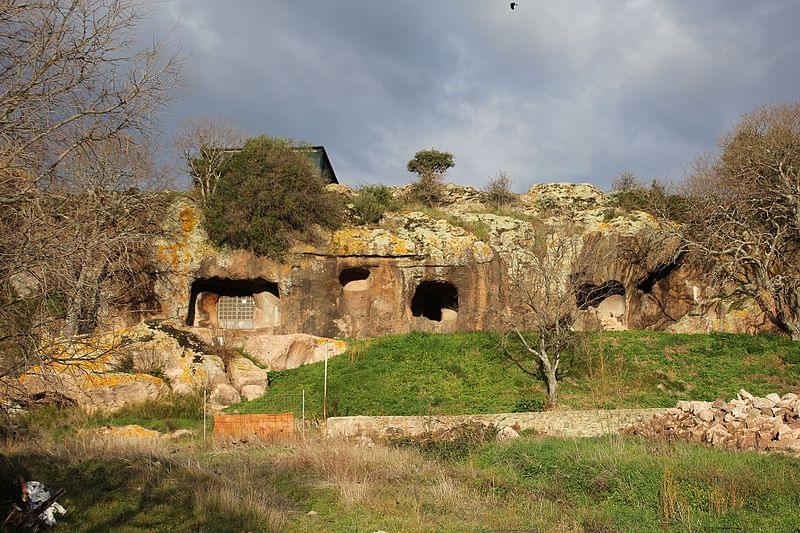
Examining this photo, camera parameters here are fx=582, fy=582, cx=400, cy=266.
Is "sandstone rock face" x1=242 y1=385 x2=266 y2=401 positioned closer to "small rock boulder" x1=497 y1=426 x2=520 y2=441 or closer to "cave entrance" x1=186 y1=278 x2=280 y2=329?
"cave entrance" x1=186 y1=278 x2=280 y2=329

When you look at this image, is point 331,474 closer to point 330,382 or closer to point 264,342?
point 330,382

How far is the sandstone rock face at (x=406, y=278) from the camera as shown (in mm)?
20391

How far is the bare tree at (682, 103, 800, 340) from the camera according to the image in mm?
19594

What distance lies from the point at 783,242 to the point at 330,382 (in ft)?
55.1

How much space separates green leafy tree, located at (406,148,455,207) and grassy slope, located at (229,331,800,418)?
11.1 meters

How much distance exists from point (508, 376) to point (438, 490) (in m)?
9.21

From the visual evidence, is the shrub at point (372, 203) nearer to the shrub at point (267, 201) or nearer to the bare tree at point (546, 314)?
the shrub at point (267, 201)

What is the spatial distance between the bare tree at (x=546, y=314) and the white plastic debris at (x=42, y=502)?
1064 cm

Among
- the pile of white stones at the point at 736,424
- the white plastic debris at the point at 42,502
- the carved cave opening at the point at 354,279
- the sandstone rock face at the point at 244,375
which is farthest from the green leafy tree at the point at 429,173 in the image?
the white plastic debris at the point at 42,502

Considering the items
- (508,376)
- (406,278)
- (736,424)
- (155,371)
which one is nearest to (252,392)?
(155,371)

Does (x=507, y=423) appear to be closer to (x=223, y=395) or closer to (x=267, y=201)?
(x=223, y=395)

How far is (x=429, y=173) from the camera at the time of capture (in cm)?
2994

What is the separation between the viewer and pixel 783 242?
20.7 metres

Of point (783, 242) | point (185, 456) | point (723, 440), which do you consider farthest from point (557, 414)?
point (783, 242)
